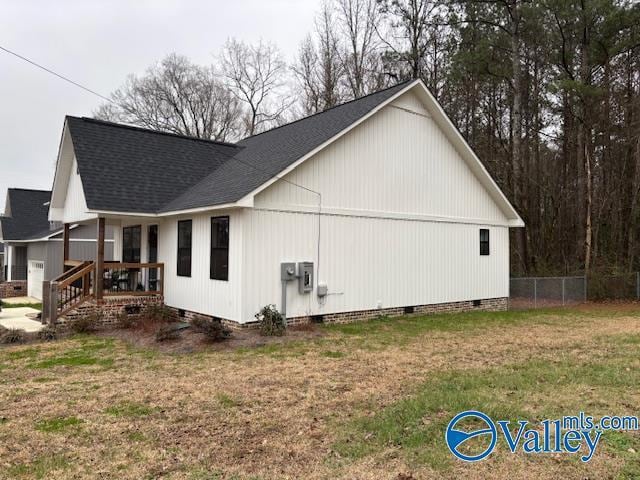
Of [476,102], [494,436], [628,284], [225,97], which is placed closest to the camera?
[494,436]

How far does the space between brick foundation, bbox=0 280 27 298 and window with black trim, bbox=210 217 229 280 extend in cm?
1580

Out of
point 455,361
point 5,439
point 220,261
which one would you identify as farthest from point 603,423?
point 220,261

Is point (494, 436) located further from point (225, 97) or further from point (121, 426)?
point (225, 97)

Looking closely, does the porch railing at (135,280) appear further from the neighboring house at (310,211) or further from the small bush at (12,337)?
the small bush at (12,337)

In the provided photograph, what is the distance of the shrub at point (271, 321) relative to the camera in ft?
32.6

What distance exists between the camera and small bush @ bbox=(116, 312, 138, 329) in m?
11.1

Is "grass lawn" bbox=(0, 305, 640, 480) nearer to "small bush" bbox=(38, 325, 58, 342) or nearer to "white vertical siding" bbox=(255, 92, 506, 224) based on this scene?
"small bush" bbox=(38, 325, 58, 342)

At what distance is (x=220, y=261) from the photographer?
10.8 meters

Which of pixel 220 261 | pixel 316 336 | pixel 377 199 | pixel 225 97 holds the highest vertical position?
pixel 225 97

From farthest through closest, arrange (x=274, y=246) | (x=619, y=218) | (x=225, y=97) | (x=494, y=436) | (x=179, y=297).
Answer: (x=225, y=97) < (x=619, y=218) < (x=179, y=297) < (x=274, y=246) < (x=494, y=436)

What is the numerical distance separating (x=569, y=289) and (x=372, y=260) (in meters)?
10.0

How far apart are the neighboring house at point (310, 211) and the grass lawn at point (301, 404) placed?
230 centimetres

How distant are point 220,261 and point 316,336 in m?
2.75

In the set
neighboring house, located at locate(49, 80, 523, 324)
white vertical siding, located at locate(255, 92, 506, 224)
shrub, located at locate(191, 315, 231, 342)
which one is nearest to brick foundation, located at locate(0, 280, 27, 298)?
neighboring house, located at locate(49, 80, 523, 324)
